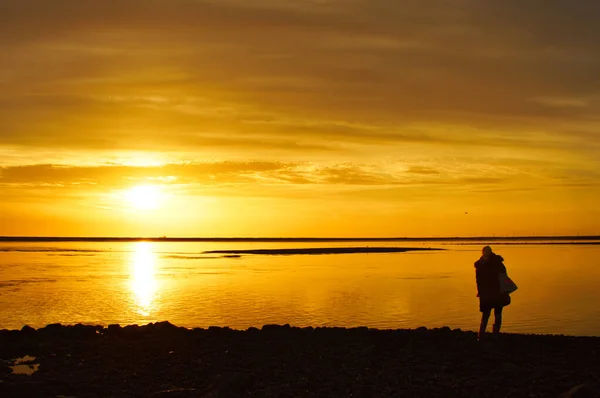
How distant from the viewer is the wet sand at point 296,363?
1366 cm

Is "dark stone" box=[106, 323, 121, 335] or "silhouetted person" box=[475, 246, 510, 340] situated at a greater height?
"silhouetted person" box=[475, 246, 510, 340]

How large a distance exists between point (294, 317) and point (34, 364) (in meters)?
14.6

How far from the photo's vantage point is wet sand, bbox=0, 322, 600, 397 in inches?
538

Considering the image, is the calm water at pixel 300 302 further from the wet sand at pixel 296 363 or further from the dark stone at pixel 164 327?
the wet sand at pixel 296 363

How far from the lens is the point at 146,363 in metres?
16.9

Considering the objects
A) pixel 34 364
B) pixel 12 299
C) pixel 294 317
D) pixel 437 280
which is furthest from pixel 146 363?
pixel 437 280

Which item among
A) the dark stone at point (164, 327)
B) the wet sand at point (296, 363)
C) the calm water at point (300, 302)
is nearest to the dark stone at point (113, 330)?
the wet sand at point (296, 363)

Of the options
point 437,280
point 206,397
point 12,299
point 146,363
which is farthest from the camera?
point 437,280

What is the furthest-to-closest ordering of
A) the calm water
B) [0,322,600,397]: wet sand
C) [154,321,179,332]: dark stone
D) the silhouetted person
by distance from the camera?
1. the calm water
2. [154,321,179,332]: dark stone
3. the silhouetted person
4. [0,322,600,397]: wet sand

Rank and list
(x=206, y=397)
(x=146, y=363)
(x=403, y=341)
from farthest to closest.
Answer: (x=403, y=341) → (x=146, y=363) → (x=206, y=397)

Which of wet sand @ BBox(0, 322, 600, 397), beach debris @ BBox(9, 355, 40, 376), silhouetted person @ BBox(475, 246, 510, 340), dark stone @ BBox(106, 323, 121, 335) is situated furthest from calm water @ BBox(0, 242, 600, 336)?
beach debris @ BBox(9, 355, 40, 376)

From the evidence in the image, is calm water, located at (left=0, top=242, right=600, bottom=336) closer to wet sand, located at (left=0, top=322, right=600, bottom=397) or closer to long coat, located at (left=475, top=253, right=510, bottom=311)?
wet sand, located at (left=0, top=322, right=600, bottom=397)

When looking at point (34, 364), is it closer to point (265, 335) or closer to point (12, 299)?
point (265, 335)

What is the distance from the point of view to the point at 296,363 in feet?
54.2
